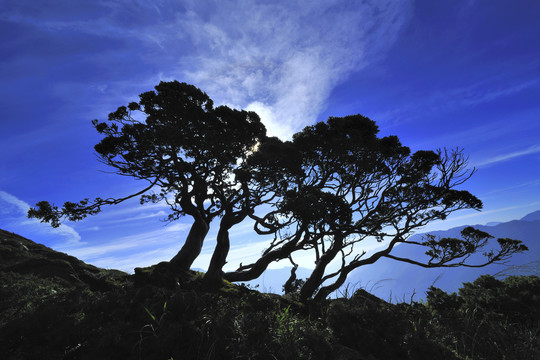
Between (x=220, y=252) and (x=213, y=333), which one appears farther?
(x=220, y=252)

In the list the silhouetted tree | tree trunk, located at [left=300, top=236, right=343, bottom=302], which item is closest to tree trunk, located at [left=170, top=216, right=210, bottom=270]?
the silhouetted tree

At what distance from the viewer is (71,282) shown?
37.6ft

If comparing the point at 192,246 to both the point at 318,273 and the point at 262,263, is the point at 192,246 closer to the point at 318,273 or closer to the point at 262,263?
the point at 262,263

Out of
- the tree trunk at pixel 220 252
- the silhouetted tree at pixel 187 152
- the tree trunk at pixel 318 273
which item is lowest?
the tree trunk at pixel 318 273

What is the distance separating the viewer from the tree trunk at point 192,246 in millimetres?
13227

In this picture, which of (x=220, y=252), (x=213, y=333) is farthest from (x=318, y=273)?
(x=213, y=333)

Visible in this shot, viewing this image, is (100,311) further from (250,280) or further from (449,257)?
(449,257)

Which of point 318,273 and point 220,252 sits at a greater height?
point 220,252

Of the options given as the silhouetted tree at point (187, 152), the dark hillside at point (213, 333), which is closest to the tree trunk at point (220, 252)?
the silhouetted tree at point (187, 152)

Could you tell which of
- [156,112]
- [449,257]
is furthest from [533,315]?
[156,112]

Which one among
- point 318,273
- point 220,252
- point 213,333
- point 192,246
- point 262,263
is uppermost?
point 192,246

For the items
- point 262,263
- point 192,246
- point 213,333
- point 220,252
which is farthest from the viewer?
point 262,263

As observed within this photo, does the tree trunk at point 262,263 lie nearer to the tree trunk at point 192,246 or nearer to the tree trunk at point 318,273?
the tree trunk at point 318,273

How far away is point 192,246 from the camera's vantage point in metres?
13.8
